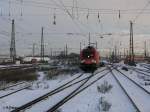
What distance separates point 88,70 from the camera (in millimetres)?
51250

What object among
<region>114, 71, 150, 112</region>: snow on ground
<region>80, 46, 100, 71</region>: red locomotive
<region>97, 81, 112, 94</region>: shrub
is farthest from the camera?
<region>80, 46, 100, 71</region>: red locomotive

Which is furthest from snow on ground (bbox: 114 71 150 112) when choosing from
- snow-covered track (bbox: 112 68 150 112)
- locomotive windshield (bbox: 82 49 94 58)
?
locomotive windshield (bbox: 82 49 94 58)

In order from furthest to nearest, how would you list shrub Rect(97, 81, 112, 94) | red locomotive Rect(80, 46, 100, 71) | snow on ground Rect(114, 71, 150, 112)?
red locomotive Rect(80, 46, 100, 71)
shrub Rect(97, 81, 112, 94)
snow on ground Rect(114, 71, 150, 112)

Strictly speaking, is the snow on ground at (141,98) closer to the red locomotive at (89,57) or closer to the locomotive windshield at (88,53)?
the red locomotive at (89,57)

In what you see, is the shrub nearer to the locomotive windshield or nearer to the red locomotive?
the red locomotive

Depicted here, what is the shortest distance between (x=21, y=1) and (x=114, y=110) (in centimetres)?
1599

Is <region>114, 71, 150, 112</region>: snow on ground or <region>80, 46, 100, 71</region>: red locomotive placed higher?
<region>80, 46, 100, 71</region>: red locomotive

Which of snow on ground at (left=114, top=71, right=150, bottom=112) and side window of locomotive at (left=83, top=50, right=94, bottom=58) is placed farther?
side window of locomotive at (left=83, top=50, right=94, bottom=58)

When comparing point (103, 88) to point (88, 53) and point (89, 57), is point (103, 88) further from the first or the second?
point (88, 53)

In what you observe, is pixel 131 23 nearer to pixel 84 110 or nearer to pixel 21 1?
pixel 21 1

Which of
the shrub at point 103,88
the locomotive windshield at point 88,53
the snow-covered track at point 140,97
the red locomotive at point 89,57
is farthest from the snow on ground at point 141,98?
the locomotive windshield at point 88,53

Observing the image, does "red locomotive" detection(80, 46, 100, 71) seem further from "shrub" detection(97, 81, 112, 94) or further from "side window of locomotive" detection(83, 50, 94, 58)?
"shrub" detection(97, 81, 112, 94)

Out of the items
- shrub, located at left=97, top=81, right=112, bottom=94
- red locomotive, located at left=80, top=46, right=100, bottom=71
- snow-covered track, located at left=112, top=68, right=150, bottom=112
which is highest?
red locomotive, located at left=80, top=46, right=100, bottom=71

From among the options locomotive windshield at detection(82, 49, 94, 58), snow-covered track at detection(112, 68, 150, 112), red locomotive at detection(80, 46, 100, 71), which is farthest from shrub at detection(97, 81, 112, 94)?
locomotive windshield at detection(82, 49, 94, 58)
